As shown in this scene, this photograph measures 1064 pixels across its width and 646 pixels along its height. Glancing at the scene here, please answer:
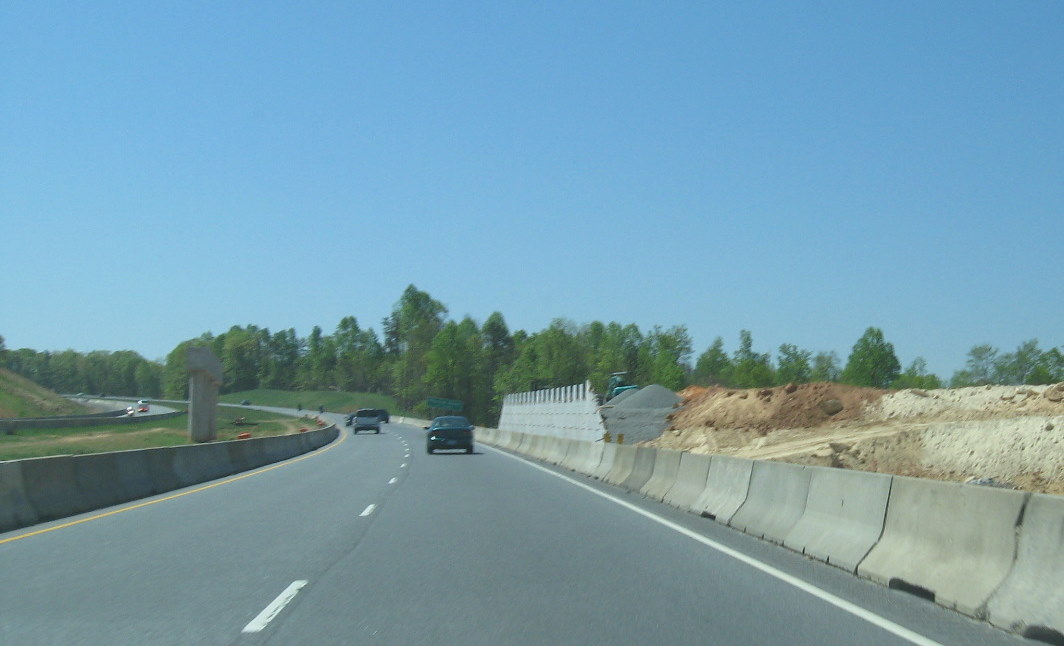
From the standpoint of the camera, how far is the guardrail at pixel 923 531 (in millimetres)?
7805

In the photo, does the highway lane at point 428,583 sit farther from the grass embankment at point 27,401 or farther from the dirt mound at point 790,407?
the grass embankment at point 27,401

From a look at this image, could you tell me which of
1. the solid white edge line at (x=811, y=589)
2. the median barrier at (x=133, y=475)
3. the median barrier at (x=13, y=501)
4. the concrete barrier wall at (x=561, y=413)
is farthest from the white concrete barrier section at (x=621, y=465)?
the concrete barrier wall at (x=561, y=413)

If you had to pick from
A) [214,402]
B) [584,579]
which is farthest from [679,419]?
[584,579]

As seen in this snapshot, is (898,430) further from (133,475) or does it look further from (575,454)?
(133,475)

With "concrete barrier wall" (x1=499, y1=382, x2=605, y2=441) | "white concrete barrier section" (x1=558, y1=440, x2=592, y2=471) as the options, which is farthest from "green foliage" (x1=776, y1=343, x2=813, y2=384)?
"white concrete barrier section" (x1=558, y1=440, x2=592, y2=471)

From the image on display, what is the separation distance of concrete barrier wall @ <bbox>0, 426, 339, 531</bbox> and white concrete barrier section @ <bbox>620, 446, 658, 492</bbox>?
1011 cm

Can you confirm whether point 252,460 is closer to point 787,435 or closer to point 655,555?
point 787,435

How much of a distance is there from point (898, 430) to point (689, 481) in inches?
690

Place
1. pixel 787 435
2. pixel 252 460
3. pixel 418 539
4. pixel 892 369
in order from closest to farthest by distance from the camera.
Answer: pixel 418 539 → pixel 252 460 → pixel 787 435 → pixel 892 369

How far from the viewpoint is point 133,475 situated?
2156cm

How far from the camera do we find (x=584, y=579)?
33.9 feet

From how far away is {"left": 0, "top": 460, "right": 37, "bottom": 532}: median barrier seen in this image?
15516mm

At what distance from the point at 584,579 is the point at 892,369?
161m

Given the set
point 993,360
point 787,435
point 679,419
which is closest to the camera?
point 787,435
